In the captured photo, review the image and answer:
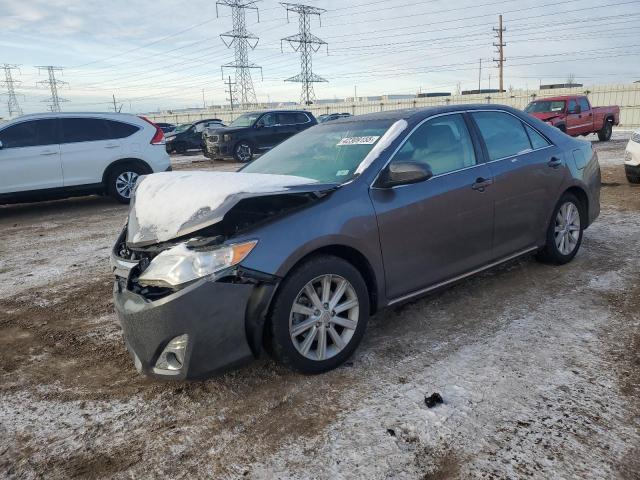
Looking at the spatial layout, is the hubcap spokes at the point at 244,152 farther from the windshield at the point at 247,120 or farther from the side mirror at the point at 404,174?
the side mirror at the point at 404,174

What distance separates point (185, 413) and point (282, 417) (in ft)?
1.75

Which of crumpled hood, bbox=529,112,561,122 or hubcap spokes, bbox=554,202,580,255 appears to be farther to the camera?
crumpled hood, bbox=529,112,561,122

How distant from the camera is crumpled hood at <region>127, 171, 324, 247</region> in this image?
2752 mm

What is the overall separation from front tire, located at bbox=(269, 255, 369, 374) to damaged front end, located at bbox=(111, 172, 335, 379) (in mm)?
109

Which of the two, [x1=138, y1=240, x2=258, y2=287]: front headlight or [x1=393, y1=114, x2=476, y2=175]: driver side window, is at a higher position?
[x1=393, y1=114, x2=476, y2=175]: driver side window

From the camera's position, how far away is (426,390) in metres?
2.75

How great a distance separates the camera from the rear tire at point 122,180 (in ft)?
30.5

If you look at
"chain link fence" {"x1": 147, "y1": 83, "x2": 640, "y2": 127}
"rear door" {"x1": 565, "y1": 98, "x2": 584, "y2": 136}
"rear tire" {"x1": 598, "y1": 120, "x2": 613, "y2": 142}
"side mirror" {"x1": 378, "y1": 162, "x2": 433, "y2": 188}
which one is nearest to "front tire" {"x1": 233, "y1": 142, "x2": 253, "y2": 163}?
"chain link fence" {"x1": 147, "y1": 83, "x2": 640, "y2": 127}

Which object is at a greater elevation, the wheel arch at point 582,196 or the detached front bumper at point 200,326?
the wheel arch at point 582,196

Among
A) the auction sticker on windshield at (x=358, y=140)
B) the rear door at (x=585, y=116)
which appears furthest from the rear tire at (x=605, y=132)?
the auction sticker on windshield at (x=358, y=140)

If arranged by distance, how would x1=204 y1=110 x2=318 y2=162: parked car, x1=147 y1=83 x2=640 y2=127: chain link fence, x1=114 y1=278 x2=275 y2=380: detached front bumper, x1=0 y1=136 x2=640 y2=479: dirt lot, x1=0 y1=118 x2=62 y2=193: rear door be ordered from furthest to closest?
x1=147 y1=83 x2=640 y2=127: chain link fence < x1=204 y1=110 x2=318 y2=162: parked car < x1=0 y1=118 x2=62 y2=193: rear door < x1=114 y1=278 x2=275 y2=380: detached front bumper < x1=0 y1=136 x2=640 y2=479: dirt lot

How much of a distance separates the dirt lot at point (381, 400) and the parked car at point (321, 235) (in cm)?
28

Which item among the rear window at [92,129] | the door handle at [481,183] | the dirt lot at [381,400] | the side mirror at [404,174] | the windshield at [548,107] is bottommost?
the dirt lot at [381,400]

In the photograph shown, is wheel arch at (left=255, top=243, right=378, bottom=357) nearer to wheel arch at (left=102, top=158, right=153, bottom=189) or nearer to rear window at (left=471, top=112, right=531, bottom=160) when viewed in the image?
rear window at (left=471, top=112, right=531, bottom=160)
